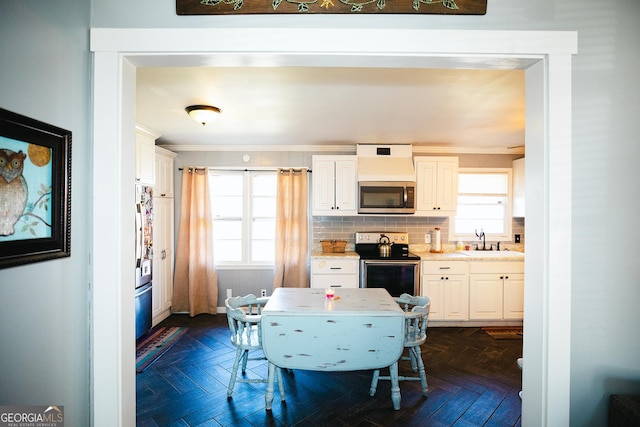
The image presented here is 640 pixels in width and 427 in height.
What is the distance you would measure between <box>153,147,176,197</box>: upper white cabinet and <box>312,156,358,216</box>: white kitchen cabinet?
2068 mm

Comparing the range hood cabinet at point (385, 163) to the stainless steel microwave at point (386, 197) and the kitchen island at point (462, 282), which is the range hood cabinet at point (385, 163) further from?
the kitchen island at point (462, 282)

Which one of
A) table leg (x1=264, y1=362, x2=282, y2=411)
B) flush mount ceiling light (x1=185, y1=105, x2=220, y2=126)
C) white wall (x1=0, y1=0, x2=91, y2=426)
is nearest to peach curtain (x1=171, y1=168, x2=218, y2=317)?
flush mount ceiling light (x1=185, y1=105, x2=220, y2=126)

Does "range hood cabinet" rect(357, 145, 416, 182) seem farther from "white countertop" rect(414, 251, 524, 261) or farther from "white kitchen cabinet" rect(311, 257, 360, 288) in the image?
"white kitchen cabinet" rect(311, 257, 360, 288)

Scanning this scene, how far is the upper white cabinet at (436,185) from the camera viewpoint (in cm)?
432

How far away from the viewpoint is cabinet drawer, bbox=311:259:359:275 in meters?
4.08

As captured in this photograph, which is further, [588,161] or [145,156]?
[145,156]

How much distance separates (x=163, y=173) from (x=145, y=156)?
69 cm

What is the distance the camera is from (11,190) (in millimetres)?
889

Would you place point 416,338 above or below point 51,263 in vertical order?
below

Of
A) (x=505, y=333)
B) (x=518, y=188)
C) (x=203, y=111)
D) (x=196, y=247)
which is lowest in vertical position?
(x=505, y=333)

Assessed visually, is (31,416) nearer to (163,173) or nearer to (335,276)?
(335,276)

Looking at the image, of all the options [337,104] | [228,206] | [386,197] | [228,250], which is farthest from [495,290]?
[228,206]

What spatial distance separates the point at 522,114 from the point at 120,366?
361cm

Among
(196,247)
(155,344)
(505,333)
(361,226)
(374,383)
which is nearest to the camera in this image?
(374,383)
